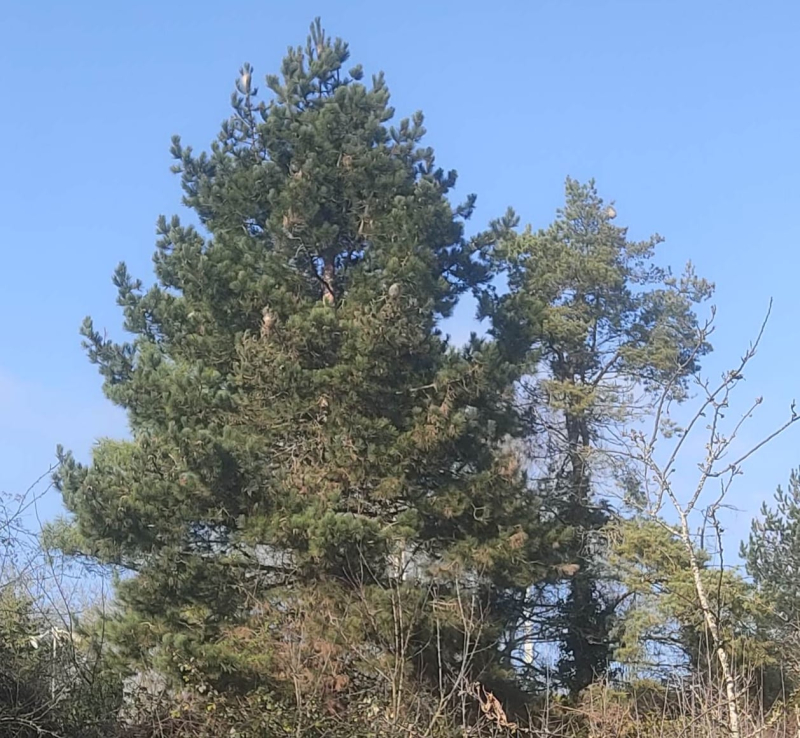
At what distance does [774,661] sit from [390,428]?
24.5 ft

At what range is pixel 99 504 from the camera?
11.3m

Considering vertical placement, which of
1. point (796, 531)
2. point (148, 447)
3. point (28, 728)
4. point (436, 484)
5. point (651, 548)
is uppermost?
point (796, 531)


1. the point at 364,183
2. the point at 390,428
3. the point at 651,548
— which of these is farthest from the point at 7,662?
the point at 651,548

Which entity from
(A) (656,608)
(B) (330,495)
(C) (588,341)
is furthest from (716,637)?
(C) (588,341)

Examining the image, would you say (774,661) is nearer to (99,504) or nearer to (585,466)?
(585,466)

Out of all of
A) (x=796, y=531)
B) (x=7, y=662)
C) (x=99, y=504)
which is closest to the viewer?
(x=7, y=662)

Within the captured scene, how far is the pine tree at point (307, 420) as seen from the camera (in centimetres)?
1142

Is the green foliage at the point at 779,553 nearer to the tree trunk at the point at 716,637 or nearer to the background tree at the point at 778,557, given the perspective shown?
the background tree at the point at 778,557

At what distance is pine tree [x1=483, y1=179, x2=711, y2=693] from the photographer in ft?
58.1

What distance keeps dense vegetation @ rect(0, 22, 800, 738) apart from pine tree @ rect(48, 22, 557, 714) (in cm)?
4

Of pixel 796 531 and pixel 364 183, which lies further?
pixel 796 531

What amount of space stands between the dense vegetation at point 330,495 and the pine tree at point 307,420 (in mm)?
37

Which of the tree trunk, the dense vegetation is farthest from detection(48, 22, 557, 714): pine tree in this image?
the tree trunk

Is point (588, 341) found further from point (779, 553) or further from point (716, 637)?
point (716, 637)
